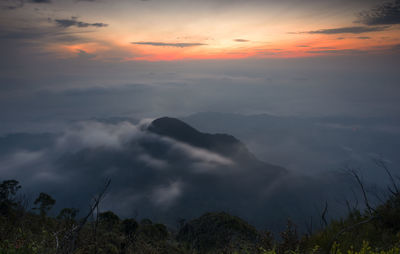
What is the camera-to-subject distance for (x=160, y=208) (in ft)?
648

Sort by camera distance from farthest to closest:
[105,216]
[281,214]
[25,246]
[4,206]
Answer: [281,214] < [105,216] < [4,206] < [25,246]

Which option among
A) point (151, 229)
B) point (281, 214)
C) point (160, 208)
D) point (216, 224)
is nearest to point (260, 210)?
point (281, 214)

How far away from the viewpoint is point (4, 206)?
782 inches

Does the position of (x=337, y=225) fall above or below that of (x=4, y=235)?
below

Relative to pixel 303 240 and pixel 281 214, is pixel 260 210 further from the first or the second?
pixel 303 240

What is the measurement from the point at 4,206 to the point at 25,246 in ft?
64.9

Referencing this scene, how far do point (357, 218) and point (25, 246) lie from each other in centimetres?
981

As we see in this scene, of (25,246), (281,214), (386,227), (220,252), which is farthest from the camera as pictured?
(281,214)

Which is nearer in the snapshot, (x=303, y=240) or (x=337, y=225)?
(x=303, y=240)

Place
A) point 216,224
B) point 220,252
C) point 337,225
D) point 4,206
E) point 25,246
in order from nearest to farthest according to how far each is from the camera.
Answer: point 25,246 < point 220,252 < point 337,225 < point 4,206 < point 216,224

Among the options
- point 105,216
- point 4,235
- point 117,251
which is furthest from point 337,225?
point 105,216

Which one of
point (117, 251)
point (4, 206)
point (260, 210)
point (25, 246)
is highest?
point (25, 246)

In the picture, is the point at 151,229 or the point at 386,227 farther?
the point at 151,229

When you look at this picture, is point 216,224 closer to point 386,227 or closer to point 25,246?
point 386,227
